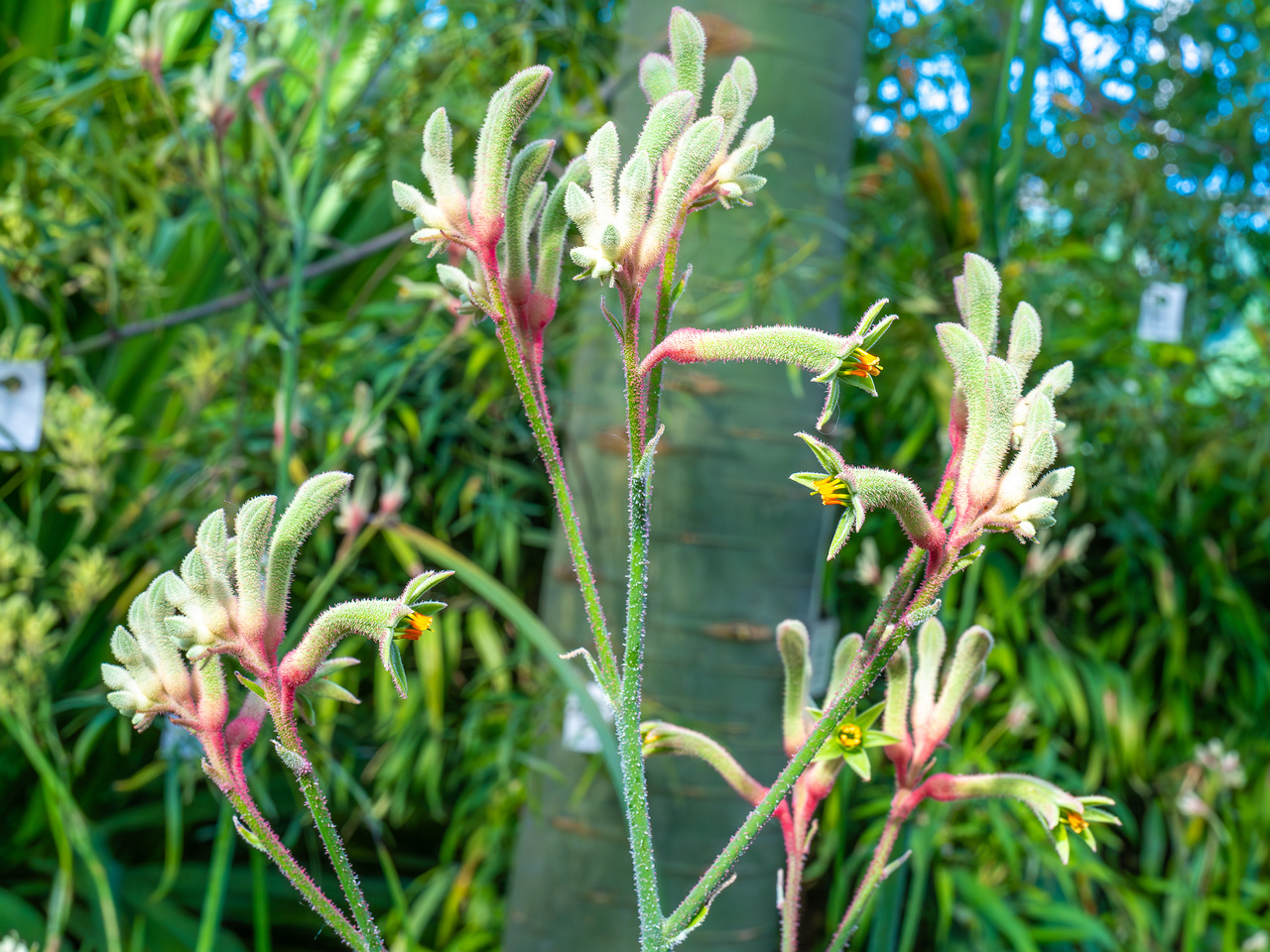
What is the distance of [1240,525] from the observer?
1.19m

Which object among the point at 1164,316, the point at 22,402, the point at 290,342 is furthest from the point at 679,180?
the point at 1164,316

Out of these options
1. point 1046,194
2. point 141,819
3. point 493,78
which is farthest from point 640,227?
point 1046,194

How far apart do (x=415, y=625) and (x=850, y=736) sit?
0.09 meters

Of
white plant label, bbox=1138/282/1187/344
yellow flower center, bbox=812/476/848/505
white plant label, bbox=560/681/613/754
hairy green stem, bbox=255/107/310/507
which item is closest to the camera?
yellow flower center, bbox=812/476/848/505

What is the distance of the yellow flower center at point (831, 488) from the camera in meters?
0.16

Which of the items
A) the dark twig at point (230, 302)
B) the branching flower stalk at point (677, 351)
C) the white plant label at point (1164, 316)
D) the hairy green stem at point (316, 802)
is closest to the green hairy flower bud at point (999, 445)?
the branching flower stalk at point (677, 351)

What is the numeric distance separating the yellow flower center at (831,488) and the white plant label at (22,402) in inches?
25.4

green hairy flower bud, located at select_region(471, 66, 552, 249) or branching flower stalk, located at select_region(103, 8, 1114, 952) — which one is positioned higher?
green hairy flower bud, located at select_region(471, 66, 552, 249)

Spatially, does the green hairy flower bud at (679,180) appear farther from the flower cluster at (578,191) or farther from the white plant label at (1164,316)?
the white plant label at (1164,316)

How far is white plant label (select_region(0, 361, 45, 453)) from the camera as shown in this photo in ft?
2.17

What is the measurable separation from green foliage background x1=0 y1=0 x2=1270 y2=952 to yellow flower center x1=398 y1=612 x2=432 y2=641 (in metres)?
0.52

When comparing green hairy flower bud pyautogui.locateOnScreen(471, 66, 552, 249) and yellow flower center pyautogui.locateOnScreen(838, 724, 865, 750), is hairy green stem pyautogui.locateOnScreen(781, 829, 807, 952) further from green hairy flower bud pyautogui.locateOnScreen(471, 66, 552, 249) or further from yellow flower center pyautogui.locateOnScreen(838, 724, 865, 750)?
green hairy flower bud pyautogui.locateOnScreen(471, 66, 552, 249)

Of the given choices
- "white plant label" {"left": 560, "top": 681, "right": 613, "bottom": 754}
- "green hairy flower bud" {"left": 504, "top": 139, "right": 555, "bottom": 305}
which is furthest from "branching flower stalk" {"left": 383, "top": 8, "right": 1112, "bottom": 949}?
"white plant label" {"left": 560, "top": 681, "right": 613, "bottom": 754}

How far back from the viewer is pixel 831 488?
0.54 feet
